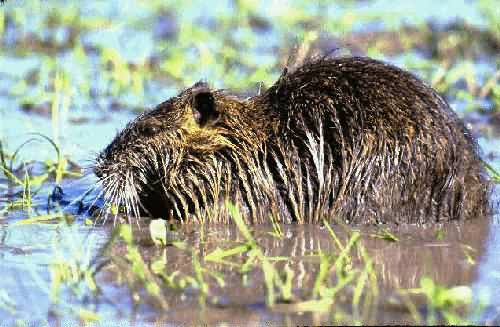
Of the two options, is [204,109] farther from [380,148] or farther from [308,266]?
[308,266]

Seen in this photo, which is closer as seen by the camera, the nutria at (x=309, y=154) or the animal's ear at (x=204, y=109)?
the nutria at (x=309, y=154)

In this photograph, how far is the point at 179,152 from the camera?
17.2 feet

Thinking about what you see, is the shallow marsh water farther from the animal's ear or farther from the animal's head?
the animal's ear

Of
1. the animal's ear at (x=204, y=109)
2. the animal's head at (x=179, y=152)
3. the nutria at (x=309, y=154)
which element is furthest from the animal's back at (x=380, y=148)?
the animal's ear at (x=204, y=109)

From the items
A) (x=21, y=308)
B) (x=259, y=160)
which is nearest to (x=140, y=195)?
(x=259, y=160)

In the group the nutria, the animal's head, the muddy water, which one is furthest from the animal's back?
the animal's head

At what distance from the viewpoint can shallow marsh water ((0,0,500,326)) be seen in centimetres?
381

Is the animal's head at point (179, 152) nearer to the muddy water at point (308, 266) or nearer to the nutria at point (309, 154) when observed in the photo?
the nutria at point (309, 154)

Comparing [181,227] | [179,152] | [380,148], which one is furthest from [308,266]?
[179,152]

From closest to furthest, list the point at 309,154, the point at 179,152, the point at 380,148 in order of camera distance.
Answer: the point at 380,148, the point at 309,154, the point at 179,152

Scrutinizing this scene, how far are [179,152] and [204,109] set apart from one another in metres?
0.24

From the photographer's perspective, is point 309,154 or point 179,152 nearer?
point 309,154

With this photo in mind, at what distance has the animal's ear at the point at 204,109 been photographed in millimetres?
5281

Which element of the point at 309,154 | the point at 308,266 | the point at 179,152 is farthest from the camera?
the point at 179,152
